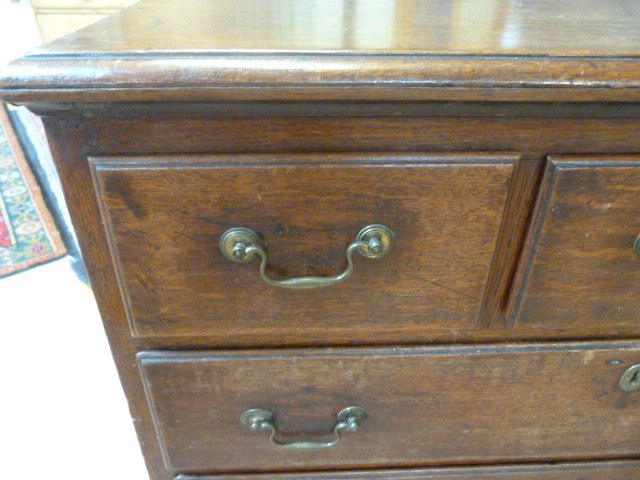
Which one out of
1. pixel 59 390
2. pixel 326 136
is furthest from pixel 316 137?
pixel 59 390

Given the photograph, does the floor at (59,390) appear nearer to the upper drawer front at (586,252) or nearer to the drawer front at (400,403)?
the drawer front at (400,403)

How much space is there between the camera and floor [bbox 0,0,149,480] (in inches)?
34.4

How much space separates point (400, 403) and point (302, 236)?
0.24 m

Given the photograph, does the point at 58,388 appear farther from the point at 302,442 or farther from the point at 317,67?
the point at 317,67

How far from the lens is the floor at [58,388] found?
87cm

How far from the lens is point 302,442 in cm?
54

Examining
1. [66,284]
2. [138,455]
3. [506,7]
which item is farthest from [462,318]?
[66,284]

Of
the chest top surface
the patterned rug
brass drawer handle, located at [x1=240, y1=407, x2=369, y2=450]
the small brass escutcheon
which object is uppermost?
the chest top surface

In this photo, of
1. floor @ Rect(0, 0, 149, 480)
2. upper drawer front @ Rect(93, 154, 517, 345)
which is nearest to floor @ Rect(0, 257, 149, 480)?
floor @ Rect(0, 0, 149, 480)

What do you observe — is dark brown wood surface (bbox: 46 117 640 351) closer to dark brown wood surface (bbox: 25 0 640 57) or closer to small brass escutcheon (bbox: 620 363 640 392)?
dark brown wood surface (bbox: 25 0 640 57)

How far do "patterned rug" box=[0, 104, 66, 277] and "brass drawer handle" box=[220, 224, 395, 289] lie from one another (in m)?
1.14

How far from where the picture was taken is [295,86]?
34 centimetres

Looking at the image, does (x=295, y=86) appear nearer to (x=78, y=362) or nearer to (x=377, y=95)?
(x=377, y=95)

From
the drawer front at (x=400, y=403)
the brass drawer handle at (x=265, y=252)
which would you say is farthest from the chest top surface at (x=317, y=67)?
the drawer front at (x=400, y=403)
